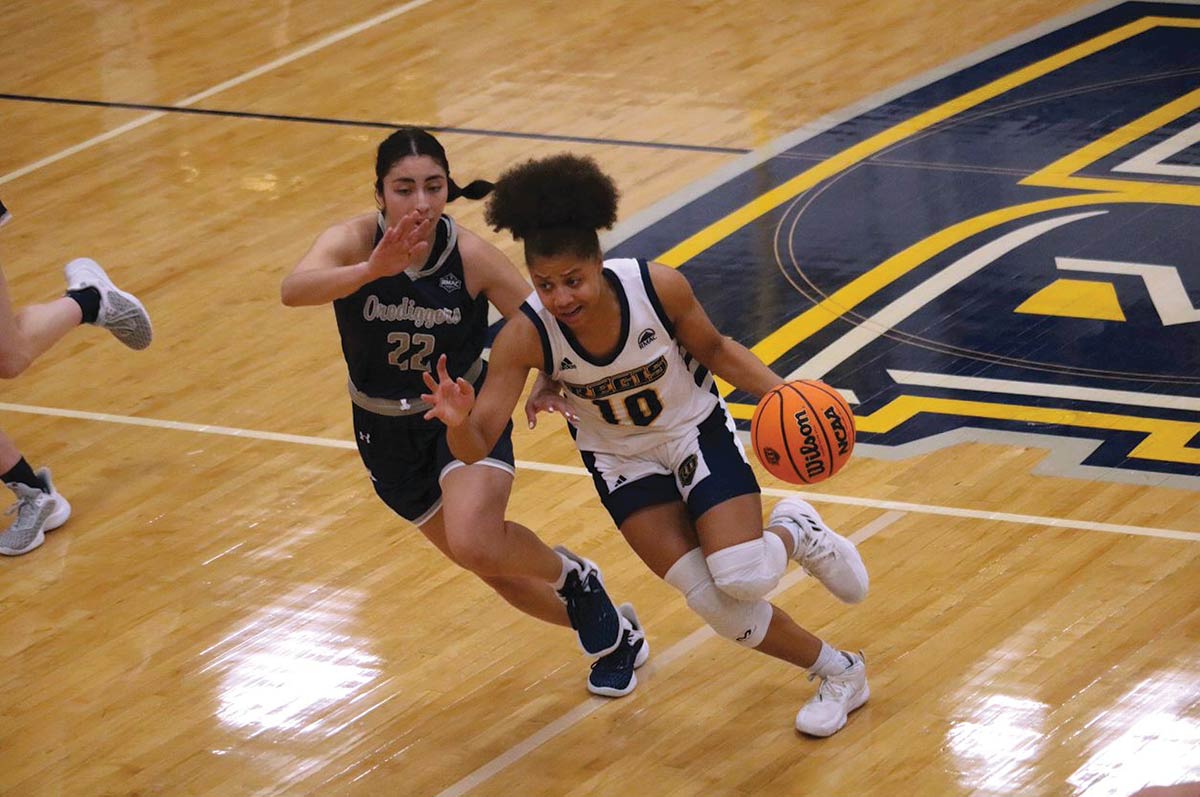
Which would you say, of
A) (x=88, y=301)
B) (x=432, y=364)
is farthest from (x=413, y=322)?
(x=88, y=301)

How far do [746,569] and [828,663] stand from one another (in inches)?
21.4

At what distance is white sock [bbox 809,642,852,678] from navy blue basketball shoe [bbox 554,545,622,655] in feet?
2.15

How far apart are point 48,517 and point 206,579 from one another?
83 cm

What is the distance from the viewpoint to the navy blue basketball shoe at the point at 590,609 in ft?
19.3

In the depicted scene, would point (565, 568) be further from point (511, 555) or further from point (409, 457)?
point (409, 457)

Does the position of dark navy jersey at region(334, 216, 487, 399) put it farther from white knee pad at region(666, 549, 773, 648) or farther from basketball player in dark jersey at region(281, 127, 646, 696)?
white knee pad at region(666, 549, 773, 648)

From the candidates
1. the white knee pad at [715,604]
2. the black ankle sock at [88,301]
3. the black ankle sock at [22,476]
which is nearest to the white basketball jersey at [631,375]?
the white knee pad at [715,604]

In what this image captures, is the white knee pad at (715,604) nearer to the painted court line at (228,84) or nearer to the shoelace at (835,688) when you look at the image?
the shoelace at (835,688)

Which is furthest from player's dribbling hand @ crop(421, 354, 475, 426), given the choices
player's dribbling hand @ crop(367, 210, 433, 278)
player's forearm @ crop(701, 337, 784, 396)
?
player's forearm @ crop(701, 337, 784, 396)

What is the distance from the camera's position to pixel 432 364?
225 inches

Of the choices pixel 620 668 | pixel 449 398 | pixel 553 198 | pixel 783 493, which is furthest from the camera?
pixel 783 493

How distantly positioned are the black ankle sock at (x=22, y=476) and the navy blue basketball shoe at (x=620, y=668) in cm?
254

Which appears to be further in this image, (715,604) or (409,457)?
(409,457)

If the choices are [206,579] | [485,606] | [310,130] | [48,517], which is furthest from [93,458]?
[310,130]
